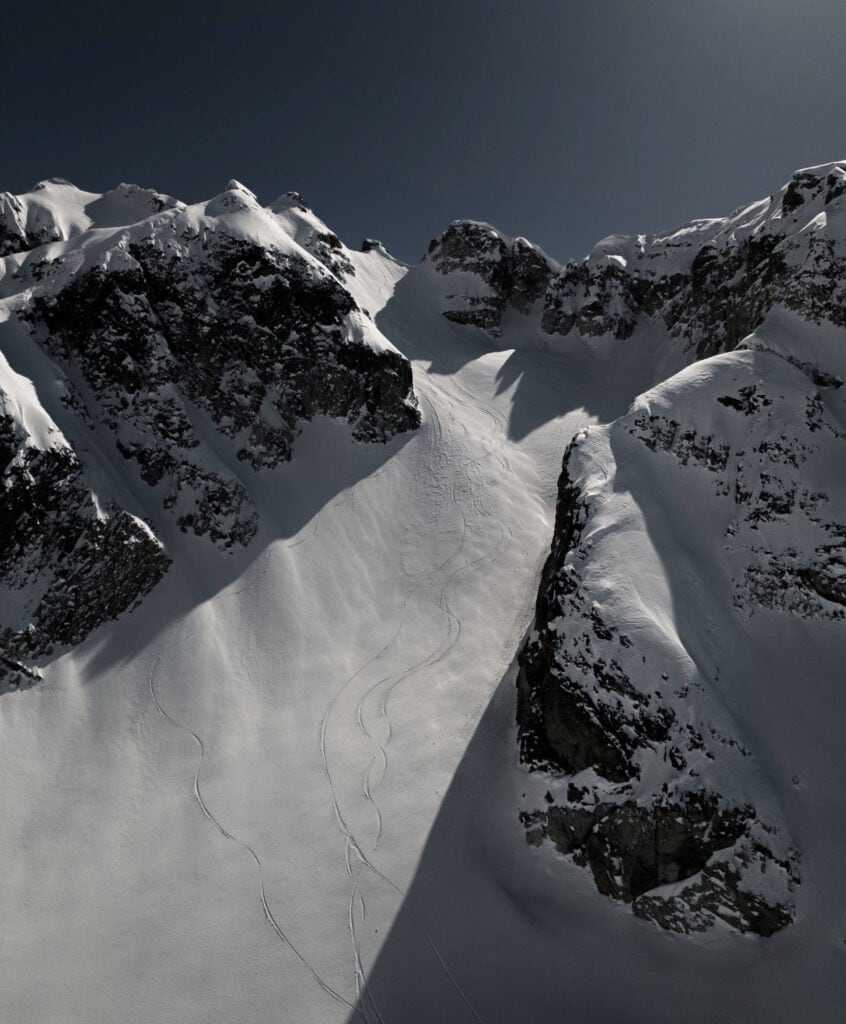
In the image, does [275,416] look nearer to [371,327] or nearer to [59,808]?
[371,327]

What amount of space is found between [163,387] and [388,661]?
2576 cm

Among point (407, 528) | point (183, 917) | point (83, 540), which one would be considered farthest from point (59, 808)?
point (407, 528)

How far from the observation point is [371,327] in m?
46.9

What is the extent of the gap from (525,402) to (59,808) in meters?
46.4

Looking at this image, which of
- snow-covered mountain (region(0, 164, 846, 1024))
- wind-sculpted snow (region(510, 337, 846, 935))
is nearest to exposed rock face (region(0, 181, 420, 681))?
snow-covered mountain (region(0, 164, 846, 1024))

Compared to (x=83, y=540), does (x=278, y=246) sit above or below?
above

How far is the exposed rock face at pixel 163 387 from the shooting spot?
99.3 feet

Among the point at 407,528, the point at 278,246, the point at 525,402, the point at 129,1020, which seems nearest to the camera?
the point at 129,1020

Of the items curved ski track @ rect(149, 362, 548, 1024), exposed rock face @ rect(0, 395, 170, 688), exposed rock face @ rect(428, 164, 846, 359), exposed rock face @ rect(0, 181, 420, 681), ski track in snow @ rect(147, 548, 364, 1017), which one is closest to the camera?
ski track in snow @ rect(147, 548, 364, 1017)

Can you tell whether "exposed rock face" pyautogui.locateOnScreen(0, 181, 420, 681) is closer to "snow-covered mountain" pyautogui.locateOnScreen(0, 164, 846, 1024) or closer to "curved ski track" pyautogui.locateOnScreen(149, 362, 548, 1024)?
"snow-covered mountain" pyautogui.locateOnScreen(0, 164, 846, 1024)

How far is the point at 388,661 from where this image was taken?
2853cm

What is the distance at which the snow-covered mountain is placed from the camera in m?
17.0

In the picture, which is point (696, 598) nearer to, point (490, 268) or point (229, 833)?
point (229, 833)

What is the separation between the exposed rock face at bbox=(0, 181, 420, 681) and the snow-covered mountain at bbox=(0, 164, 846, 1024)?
23 cm
